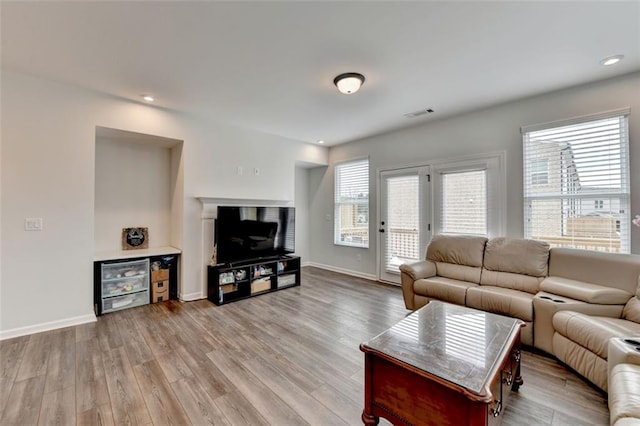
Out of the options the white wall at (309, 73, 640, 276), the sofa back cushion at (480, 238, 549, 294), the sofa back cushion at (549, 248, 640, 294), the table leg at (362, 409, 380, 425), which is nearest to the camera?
the table leg at (362, 409, 380, 425)

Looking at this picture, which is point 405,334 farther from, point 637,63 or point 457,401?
point 637,63

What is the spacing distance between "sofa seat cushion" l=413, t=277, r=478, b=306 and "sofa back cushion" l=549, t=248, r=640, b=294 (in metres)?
0.84

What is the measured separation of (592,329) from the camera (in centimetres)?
200

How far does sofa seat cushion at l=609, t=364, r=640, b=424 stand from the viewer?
4.04 ft

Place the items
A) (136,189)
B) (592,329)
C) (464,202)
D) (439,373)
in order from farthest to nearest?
(136,189) → (464,202) → (592,329) → (439,373)

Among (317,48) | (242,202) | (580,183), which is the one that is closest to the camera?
(317,48)

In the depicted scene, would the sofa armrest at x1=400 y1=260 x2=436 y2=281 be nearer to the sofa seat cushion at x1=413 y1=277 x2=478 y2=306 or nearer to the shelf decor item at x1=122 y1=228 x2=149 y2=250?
the sofa seat cushion at x1=413 y1=277 x2=478 y2=306

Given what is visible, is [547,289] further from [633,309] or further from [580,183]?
[580,183]

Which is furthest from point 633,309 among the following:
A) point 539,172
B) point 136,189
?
point 136,189

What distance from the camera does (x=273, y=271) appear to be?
4457 mm

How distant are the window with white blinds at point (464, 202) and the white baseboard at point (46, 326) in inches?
189

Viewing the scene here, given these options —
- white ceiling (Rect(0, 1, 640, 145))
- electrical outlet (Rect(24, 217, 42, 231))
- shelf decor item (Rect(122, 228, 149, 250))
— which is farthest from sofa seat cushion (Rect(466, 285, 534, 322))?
electrical outlet (Rect(24, 217, 42, 231))

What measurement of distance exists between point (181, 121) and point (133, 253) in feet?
6.36

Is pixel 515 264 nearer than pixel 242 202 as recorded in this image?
Yes
